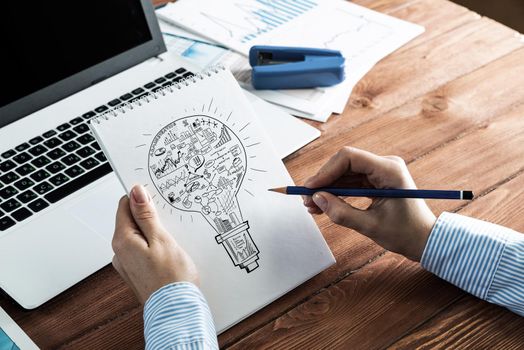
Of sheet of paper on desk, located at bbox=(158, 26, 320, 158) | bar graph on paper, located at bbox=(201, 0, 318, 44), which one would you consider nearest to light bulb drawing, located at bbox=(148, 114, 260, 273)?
sheet of paper on desk, located at bbox=(158, 26, 320, 158)

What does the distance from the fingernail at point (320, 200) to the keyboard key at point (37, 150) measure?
43 centimetres

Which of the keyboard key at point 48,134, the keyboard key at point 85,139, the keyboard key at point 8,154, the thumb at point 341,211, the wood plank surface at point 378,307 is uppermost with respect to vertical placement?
the keyboard key at point 48,134

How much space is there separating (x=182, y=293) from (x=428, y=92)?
59cm

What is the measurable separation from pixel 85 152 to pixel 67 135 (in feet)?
0.18

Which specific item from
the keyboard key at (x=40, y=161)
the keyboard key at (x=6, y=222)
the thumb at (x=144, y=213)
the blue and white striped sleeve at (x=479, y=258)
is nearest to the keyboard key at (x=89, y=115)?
the keyboard key at (x=40, y=161)

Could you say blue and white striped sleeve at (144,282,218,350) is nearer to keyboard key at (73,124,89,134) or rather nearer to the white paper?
the white paper

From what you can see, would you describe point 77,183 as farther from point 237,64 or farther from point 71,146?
point 237,64

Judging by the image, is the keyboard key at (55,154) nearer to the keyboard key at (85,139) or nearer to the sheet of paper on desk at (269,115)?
the keyboard key at (85,139)

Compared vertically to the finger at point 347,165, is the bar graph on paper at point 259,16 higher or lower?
higher

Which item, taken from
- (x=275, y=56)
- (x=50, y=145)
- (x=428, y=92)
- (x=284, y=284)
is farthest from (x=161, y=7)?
(x=284, y=284)

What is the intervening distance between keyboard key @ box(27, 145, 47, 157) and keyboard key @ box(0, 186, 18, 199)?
0.24 ft

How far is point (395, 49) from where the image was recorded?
3.45 feet

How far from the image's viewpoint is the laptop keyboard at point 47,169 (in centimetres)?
76

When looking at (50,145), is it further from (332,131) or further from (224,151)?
(332,131)
